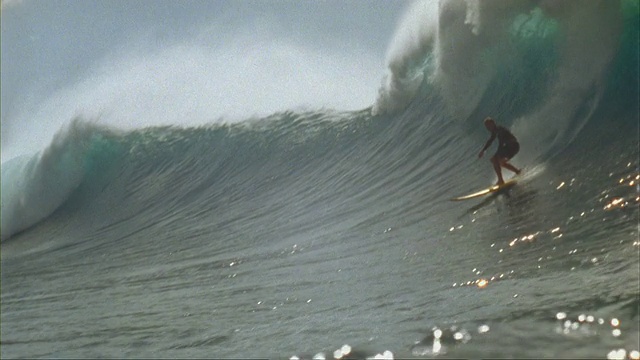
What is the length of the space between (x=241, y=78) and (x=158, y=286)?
6.38m

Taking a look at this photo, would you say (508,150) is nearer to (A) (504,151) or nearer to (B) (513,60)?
(A) (504,151)

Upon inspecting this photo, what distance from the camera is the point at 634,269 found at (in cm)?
583

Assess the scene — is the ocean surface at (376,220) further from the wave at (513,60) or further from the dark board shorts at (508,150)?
the dark board shorts at (508,150)

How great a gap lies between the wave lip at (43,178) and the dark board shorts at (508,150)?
22.7 ft

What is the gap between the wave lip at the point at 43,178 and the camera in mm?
13328

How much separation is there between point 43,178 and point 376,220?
21.4 feet

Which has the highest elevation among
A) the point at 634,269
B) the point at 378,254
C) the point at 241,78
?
the point at 241,78

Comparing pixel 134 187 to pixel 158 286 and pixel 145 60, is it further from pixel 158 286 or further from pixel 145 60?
pixel 158 286

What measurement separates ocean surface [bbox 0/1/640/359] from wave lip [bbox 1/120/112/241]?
0.11 feet

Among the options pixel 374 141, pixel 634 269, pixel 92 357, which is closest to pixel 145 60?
pixel 374 141

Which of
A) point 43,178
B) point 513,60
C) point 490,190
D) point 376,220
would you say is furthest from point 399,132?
point 43,178

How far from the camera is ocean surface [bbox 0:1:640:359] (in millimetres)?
5762

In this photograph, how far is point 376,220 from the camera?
8977mm

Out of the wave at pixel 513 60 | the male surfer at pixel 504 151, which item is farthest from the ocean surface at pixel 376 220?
the male surfer at pixel 504 151
